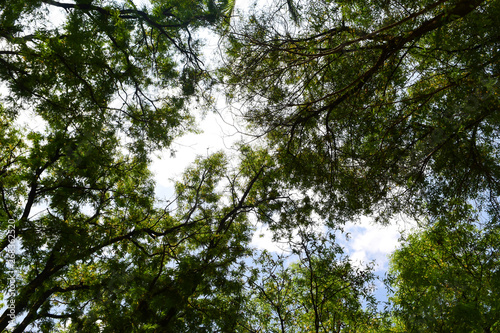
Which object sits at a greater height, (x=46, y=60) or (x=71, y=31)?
(x=71, y=31)

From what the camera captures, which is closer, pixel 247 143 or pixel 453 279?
pixel 247 143

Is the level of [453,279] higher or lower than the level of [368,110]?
lower

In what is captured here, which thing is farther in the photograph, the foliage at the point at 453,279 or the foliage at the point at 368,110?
the foliage at the point at 453,279

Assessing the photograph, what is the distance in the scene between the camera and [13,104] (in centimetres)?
483

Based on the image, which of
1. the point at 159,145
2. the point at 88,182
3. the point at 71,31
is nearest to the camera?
the point at 71,31

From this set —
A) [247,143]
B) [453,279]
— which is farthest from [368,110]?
[453,279]

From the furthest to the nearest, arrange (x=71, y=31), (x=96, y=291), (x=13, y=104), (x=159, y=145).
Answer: (x=159, y=145), (x=96, y=291), (x=13, y=104), (x=71, y=31)

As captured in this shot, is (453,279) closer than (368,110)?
No

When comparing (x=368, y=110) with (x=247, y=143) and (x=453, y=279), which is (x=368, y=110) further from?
(x=453, y=279)

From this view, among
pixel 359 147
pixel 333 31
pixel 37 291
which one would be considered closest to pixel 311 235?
pixel 359 147

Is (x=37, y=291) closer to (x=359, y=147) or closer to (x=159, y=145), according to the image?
(x=159, y=145)

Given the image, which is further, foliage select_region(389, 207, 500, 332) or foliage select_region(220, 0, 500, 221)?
foliage select_region(389, 207, 500, 332)

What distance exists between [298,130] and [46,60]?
5046 millimetres

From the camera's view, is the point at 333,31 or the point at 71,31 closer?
the point at 71,31
